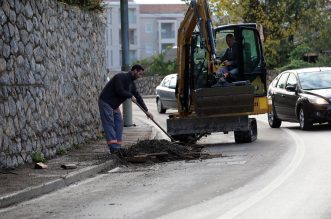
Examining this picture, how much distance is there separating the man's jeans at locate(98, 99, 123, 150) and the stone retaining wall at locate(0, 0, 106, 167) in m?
0.92

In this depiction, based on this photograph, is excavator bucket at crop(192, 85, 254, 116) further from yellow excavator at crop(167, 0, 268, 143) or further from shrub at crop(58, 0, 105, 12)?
shrub at crop(58, 0, 105, 12)

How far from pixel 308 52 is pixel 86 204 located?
138 feet

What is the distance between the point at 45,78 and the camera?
617 inches

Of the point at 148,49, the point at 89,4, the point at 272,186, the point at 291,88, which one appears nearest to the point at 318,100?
the point at 291,88

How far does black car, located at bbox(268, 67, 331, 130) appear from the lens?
20.3 m

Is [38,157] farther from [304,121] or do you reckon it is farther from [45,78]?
[304,121]

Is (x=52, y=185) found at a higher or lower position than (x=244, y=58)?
lower

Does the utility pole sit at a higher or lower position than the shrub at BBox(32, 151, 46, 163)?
higher

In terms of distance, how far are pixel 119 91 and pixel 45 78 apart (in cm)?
145

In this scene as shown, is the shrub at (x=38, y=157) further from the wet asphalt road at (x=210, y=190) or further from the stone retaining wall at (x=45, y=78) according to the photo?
the wet asphalt road at (x=210, y=190)

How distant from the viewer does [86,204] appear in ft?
34.3

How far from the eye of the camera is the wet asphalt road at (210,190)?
9.35 meters

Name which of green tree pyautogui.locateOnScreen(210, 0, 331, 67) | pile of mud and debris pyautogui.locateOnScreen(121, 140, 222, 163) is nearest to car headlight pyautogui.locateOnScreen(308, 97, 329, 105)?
pile of mud and debris pyautogui.locateOnScreen(121, 140, 222, 163)

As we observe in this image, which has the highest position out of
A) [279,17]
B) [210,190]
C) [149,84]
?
[279,17]
